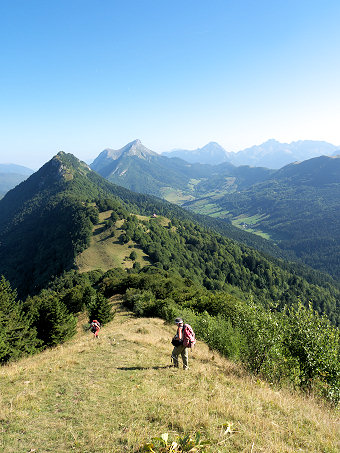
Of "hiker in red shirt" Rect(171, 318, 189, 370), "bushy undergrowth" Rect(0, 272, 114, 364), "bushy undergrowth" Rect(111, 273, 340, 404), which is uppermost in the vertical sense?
"hiker in red shirt" Rect(171, 318, 189, 370)

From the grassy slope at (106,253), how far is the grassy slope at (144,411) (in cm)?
10100

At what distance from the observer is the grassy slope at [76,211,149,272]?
114688mm

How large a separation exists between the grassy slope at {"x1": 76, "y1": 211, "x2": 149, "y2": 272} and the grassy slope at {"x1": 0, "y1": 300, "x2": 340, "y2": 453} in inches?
3976

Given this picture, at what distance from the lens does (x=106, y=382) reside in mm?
14023

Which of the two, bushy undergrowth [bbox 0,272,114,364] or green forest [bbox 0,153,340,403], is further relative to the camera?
bushy undergrowth [bbox 0,272,114,364]

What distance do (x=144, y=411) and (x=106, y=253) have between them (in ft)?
389

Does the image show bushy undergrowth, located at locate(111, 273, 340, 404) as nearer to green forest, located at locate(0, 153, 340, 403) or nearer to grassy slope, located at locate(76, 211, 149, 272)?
green forest, located at locate(0, 153, 340, 403)

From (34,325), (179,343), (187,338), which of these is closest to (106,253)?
(34,325)

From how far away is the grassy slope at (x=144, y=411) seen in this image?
837 centimetres

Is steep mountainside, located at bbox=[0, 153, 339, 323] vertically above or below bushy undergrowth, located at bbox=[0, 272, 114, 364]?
below

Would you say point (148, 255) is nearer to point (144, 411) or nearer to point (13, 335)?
point (13, 335)

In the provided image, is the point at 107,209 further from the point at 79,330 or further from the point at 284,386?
the point at 284,386

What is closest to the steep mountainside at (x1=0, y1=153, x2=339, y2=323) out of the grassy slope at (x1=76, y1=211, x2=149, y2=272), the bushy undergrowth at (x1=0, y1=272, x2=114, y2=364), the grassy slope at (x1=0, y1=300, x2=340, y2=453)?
the grassy slope at (x1=76, y1=211, x2=149, y2=272)

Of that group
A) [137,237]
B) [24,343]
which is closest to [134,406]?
[24,343]
